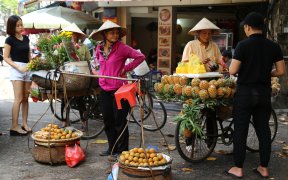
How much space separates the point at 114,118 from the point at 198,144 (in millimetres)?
1252

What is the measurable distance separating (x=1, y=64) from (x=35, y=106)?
65.8 feet

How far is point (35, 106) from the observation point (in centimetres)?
1071

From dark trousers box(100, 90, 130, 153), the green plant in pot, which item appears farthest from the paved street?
the green plant in pot

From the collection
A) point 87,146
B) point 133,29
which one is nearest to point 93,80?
point 87,146

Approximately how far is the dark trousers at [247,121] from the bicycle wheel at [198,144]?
0.65 metres

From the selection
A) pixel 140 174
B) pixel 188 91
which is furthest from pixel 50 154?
pixel 188 91

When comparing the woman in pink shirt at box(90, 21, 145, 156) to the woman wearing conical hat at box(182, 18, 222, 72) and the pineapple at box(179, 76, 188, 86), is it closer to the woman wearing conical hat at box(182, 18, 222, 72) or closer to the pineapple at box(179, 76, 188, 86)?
the pineapple at box(179, 76, 188, 86)

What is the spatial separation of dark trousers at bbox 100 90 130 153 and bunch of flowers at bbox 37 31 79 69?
1206mm

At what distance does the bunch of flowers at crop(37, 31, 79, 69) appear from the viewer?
6.49 meters

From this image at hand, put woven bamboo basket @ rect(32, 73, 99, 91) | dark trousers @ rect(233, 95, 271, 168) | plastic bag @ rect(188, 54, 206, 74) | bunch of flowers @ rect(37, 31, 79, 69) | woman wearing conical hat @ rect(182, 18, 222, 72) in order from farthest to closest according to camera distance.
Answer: bunch of flowers @ rect(37, 31, 79, 69) → woven bamboo basket @ rect(32, 73, 99, 91) → woman wearing conical hat @ rect(182, 18, 222, 72) → plastic bag @ rect(188, 54, 206, 74) → dark trousers @ rect(233, 95, 271, 168)

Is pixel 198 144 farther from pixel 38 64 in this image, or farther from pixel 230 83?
pixel 38 64

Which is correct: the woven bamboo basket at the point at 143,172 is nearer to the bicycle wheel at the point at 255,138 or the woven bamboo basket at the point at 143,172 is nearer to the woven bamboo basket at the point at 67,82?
the woven bamboo basket at the point at 67,82

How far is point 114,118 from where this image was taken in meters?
5.77

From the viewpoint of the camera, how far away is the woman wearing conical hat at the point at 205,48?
5.77 meters
